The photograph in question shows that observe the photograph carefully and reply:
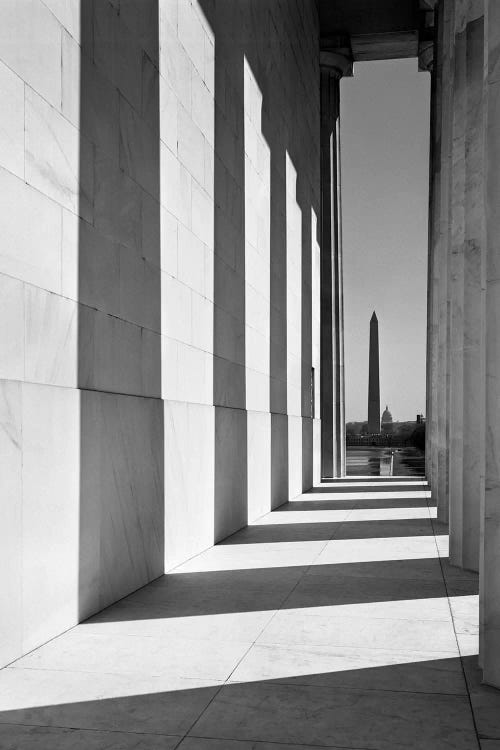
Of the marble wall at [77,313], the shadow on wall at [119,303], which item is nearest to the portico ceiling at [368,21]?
the shadow on wall at [119,303]

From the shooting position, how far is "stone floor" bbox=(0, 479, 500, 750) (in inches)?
229

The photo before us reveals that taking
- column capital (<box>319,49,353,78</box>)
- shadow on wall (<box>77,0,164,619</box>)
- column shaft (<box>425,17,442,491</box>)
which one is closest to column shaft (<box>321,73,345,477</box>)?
column capital (<box>319,49,353,78</box>)

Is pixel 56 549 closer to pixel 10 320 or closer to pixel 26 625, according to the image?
pixel 26 625

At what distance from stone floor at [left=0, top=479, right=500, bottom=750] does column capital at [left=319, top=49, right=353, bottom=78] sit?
1071 inches

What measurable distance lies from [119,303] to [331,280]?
24.6 meters

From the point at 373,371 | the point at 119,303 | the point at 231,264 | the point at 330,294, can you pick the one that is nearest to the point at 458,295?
the point at 231,264

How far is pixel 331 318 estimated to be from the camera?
1357 inches

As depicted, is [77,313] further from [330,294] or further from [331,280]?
[331,280]

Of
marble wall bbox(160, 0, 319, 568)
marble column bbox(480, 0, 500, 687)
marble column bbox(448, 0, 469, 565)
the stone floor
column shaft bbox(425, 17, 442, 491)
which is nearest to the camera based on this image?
the stone floor

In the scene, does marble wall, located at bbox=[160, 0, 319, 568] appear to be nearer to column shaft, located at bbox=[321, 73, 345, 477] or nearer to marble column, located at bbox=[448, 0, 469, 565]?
marble column, located at bbox=[448, 0, 469, 565]

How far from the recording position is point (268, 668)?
7312 millimetres

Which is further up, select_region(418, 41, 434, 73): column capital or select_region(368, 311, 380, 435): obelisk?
select_region(418, 41, 434, 73): column capital

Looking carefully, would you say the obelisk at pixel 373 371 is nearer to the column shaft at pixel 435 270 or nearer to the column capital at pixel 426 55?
the column capital at pixel 426 55

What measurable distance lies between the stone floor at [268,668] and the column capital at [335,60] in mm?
27213
